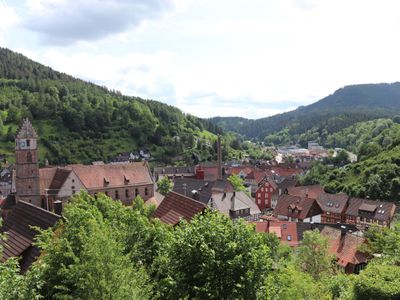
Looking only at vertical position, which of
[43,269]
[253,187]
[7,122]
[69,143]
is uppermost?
[7,122]

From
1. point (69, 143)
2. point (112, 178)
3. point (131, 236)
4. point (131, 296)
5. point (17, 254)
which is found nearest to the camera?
point (131, 296)

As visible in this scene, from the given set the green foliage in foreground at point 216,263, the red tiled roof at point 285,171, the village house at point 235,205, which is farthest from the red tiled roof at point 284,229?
the red tiled roof at point 285,171

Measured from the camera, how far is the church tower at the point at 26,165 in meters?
60.8

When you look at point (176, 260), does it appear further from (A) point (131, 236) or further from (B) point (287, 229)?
(B) point (287, 229)

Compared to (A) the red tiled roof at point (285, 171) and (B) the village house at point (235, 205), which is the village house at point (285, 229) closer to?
(B) the village house at point (235, 205)

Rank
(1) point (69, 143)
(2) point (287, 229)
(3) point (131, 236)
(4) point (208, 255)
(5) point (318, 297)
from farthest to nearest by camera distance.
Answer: (1) point (69, 143), (2) point (287, 229), (5) point (318, 297), (3) point (131, 236), (4) point (208, 255)

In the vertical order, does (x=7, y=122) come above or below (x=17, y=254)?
above

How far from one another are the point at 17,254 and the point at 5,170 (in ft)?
406

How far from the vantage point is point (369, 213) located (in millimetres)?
86562

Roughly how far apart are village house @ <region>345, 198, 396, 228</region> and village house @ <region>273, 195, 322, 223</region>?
7.28 metres

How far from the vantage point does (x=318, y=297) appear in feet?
91.8

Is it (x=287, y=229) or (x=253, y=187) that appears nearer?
(x=287, y=229)

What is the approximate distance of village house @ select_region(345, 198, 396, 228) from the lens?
83875mm

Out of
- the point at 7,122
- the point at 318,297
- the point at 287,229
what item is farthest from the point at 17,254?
the point at 7,122
